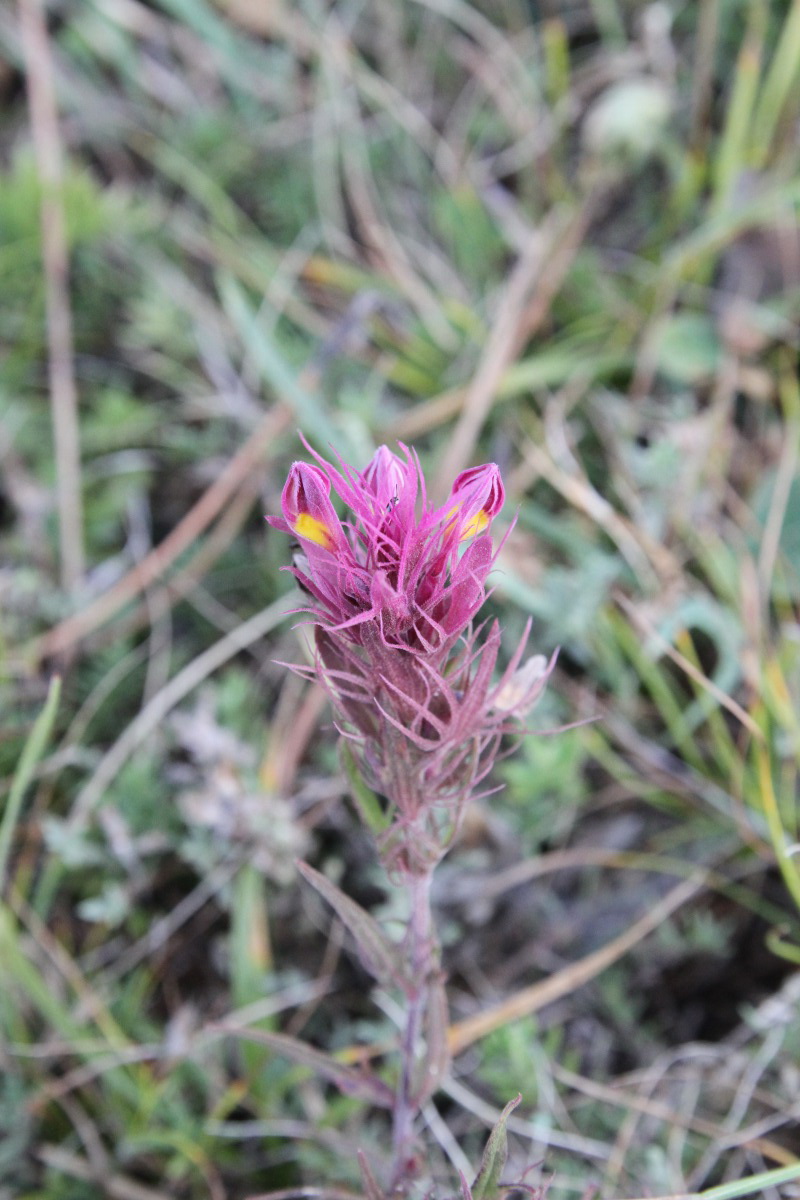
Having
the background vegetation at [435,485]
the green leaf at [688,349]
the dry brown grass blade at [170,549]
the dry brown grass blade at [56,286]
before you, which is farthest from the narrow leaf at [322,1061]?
the green leaf at [688,349]

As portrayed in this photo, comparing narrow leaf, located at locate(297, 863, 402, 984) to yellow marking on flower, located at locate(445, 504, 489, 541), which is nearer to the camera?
yellow marking on flower, located at locate(445, 504, 489, 541)

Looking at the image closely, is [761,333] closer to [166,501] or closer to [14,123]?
[166,501]

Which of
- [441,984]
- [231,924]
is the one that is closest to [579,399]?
[231,924]

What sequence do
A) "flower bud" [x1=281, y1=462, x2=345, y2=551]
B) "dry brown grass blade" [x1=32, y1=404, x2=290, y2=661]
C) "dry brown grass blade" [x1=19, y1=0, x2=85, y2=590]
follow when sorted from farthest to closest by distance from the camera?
"dry brown grass blade" [x1=19, y1=0, x2=85, y2=590], "dry brown grass blade" [x1=32, y1=404, x2=290, y2=661], "flower bud" [x1=281, y1=462, x2=345, y2=551]

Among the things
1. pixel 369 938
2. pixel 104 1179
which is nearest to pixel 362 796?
pixel 369 938

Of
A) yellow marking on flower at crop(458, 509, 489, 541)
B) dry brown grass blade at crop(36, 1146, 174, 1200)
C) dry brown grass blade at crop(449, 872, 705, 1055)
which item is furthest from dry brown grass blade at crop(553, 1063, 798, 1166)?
yellow marking on flower at crop(458, 509, 489, 541)

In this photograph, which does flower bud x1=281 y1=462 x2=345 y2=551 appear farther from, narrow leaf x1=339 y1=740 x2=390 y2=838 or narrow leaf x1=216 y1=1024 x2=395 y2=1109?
narrow leaf x1=216 y1=1024 x2=395 y2=1109

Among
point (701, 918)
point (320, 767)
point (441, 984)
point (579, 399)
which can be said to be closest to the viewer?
point (441, 984)
